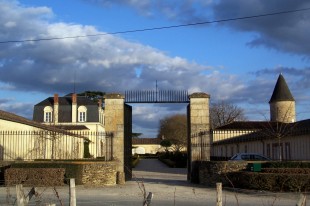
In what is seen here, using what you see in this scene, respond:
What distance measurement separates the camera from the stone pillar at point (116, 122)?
25.7 m

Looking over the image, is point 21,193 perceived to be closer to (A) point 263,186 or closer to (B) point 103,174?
(A) point 263,186

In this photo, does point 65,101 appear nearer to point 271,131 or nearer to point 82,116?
point 82,116

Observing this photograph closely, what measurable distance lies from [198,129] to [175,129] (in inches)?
3030

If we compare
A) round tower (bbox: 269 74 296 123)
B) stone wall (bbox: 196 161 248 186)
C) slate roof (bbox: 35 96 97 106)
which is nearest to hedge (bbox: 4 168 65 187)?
stone wall (bbox: 196 161 248 186)

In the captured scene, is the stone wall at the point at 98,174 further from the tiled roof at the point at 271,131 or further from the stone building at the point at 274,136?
the tiled roof at the point at 271,131

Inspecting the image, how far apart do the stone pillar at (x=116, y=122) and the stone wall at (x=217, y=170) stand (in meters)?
4.49

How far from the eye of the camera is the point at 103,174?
24266mm

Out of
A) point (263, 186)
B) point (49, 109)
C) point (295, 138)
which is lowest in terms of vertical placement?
point (263, 186)

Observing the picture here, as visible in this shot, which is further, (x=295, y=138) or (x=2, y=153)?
(x=295, y=138)

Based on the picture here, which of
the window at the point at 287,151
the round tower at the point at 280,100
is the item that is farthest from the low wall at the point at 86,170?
the round tower at the point at 280,100

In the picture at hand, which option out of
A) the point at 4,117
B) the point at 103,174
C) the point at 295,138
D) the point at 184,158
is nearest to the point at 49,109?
the point at 184,158

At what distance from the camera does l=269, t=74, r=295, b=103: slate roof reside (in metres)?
78.0

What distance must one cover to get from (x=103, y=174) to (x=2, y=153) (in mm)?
11243

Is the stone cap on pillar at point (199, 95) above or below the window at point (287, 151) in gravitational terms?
above
